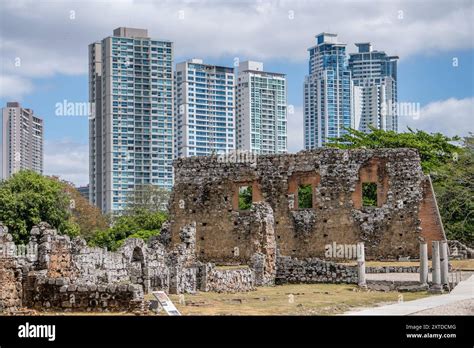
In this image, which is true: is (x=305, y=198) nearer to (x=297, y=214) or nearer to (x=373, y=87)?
(x=297, y=214)

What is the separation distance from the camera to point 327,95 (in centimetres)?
9144

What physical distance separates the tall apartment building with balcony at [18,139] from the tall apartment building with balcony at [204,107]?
1336 cm

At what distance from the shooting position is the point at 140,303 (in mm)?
24219

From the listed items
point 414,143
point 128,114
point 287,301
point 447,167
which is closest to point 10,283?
point 287,301

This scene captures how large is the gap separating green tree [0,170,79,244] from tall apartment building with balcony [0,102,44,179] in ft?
42.1

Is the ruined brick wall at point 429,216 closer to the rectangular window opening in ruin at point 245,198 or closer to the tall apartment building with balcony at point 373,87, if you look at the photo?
the rectangular window opening in ruin at point 245,198

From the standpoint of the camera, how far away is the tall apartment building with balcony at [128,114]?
88.5m

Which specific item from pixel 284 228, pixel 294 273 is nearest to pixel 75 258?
pixel 294 273

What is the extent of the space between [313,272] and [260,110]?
111 feet

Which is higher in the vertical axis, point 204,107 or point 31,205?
point 204,107

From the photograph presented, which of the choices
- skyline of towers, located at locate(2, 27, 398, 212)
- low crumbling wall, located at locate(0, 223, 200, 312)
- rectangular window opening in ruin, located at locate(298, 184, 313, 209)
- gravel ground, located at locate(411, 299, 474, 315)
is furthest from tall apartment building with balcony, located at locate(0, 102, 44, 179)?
gravel ground, located at locate(411, 299, 474, 315)
